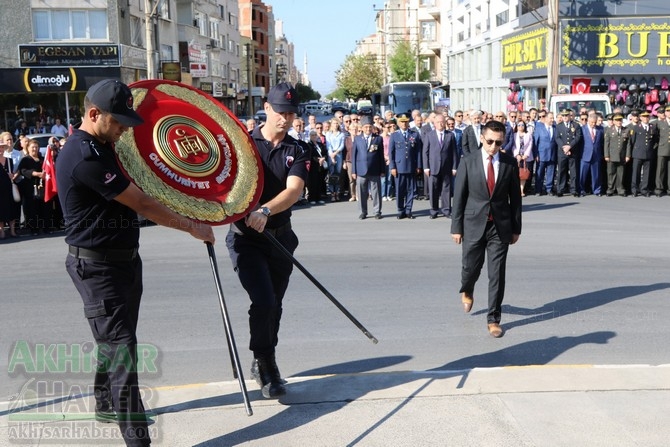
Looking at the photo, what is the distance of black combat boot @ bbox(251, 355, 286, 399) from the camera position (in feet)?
17.3

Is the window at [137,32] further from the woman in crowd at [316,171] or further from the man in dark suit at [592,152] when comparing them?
the man in dark suit at [592,152]

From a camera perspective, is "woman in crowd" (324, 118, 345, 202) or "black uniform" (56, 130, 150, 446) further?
"woman in crowd" (324, 118, 345, 202)

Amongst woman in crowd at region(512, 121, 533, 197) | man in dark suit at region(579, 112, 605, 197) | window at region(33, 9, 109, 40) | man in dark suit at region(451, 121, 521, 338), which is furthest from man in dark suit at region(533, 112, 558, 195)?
window at region(33, 9, 109, 40)

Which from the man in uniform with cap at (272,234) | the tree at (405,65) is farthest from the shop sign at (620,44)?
the tree at (405,65)

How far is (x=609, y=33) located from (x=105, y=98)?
28.3 m

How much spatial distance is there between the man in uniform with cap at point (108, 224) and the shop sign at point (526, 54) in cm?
2894

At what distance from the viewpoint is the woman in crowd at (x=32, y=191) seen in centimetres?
1467

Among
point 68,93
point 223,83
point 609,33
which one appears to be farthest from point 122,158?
point 223,83

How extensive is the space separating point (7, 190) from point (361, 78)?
84176mm

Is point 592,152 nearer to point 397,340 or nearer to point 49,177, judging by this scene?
point 49,177

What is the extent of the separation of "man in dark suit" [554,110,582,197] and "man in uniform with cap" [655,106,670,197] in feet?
5.75

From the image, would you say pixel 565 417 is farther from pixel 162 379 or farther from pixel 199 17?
pixel 199 17

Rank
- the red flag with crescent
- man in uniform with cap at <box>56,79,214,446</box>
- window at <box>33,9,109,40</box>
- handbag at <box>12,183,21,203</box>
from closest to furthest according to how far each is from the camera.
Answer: man in uniform with cap at <box>56,79,214,446</box> < the red flag with crescent < handbag at <box>12,183,21,203</box> < window at <box>33,9,109,40</box>

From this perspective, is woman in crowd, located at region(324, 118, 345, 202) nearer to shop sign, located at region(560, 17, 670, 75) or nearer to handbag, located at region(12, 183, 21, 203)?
handbag, located at region(12, 183, 21, 203)
